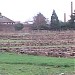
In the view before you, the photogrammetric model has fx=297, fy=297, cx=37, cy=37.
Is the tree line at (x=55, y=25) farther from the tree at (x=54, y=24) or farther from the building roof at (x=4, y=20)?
the building roof at (x=4, y=20)

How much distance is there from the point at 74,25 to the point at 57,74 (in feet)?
208

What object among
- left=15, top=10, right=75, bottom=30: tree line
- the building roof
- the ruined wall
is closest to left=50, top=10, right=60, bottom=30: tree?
left=15, top=10, right=75, bottom=30: tree line

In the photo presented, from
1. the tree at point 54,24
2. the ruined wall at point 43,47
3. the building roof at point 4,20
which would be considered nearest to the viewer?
the ruined wall at point 43,47

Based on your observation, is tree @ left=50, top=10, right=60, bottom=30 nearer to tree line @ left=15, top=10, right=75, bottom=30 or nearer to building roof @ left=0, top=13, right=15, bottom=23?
tree line @ left=15, top=10, right=75, bottom=30

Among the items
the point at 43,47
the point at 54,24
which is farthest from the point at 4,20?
the point at 43,47

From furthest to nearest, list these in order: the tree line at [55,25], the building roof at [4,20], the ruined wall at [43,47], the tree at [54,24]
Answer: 1. the building roof at [4,20]
2. the tree at [54,24]
3. the tree line at [55,25]
4. the ruined wall at [43,47]

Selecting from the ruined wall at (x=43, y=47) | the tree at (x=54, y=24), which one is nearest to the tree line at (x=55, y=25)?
the tree at (x=54, y=24)

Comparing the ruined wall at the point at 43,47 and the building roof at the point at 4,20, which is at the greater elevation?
the building roof at the point at 4,20

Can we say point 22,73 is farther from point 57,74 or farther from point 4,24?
point 4,24

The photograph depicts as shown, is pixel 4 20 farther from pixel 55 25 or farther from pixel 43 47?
pixel 43 47

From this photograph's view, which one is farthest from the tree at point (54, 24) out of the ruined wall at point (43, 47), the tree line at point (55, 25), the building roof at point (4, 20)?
the ruined wall at point (43, 47)

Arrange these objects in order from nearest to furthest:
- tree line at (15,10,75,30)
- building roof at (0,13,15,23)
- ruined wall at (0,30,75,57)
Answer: ruined wall at (0,30,75,57) → tree line at (15,10,75,30) → building roof at (0,13,15,23)

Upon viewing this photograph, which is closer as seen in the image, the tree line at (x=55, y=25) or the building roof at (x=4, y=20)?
the tree line at (x=55, y=25)

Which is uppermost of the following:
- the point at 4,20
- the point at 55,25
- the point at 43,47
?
the point at 4,20
